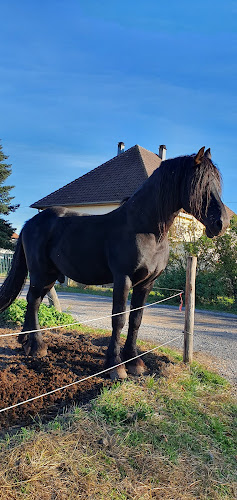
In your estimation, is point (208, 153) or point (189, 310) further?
point (189, 310)

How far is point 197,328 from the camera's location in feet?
27.7

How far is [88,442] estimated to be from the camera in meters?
2.58

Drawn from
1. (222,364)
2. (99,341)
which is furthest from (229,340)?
(99,341)

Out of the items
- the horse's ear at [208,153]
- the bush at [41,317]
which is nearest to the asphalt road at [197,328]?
the bush at [41,317]

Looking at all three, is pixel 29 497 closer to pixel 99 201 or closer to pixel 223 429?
pixel 223 429

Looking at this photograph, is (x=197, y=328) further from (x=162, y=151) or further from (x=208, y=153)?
(x=162, y=151)

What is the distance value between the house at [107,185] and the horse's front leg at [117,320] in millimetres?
13565

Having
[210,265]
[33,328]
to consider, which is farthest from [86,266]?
[210,265]

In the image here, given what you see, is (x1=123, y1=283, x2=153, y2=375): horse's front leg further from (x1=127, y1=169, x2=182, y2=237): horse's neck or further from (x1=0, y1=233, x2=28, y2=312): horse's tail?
(x1=0, y1=233, x2=28, y2=312): horse's tail

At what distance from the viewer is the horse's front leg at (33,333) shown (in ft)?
14.9

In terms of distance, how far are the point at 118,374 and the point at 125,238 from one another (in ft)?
4.71

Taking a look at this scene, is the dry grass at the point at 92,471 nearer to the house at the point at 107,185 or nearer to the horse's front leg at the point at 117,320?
the horse's front leg at the point at 117,320

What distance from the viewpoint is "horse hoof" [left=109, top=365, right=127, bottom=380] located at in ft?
12.3

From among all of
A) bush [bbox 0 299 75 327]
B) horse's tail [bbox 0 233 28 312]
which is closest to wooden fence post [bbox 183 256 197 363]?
horse's tail [bbox 0 233 28 312]
